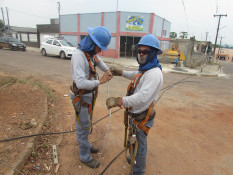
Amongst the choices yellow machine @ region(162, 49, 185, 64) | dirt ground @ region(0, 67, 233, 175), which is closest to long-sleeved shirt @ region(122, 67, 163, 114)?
dirt ground @ region(0, 67, 233, 175)

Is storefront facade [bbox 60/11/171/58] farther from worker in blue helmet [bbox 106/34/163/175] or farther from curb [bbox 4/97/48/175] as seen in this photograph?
worker in blue helmet [bbox 106/34/163/175]

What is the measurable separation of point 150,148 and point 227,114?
306cm

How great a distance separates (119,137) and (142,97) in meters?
1.78

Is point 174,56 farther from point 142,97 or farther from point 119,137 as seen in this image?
point 142,97

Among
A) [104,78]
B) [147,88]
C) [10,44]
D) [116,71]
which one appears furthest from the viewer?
[10,44]

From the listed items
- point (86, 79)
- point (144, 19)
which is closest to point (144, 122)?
point (86, 79)

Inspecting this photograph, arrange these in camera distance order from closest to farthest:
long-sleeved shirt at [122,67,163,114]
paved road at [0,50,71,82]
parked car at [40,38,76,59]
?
long-sleeved shirt at [122,67,163,114]
paved road at [0,50,71,82]
parked car at [40,38,76,59]

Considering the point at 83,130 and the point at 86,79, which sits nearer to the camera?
the point at 86,79

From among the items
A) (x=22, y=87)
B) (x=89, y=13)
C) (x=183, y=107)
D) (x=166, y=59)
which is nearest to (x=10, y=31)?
(x=89, y=13)

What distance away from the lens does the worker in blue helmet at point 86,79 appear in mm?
2150

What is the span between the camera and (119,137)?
11.0 ft

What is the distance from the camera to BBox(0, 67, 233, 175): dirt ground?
2.58 m

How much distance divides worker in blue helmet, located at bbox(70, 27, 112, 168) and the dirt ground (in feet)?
1.58

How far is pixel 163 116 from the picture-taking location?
4.38m
